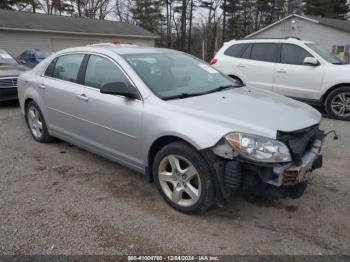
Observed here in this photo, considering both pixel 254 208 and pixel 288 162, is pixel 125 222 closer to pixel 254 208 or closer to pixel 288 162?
pixel 254 208

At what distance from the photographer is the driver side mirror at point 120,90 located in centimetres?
339

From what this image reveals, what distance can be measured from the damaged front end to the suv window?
2.38 metres

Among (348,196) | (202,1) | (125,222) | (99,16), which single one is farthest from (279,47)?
(99,16)

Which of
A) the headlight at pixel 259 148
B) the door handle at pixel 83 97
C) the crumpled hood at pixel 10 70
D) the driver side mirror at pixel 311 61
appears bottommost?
the crumpled hood at pixel 10 70

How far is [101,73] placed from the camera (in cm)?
398

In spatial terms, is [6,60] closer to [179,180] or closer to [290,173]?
[179,180]

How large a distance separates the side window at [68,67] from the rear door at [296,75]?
4.96 meters

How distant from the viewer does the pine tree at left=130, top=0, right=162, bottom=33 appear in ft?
123

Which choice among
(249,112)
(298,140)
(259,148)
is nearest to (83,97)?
(249,112)

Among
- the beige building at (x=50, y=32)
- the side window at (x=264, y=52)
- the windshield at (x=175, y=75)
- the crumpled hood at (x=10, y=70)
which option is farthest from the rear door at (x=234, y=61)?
the beige building at (x=50, y=32)

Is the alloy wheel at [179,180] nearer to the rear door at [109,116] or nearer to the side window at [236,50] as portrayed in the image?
the rear door at [109,116]

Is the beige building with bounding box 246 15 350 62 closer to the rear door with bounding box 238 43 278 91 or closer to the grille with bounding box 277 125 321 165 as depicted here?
the rear door with bounding box 238 43 278 91

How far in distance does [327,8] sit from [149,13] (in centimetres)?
2048

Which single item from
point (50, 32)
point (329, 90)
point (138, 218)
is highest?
point (50, 32)
